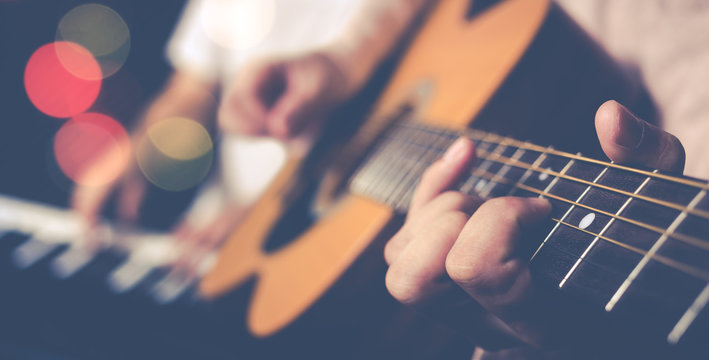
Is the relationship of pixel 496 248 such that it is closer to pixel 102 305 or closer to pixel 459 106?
pixel 459 106

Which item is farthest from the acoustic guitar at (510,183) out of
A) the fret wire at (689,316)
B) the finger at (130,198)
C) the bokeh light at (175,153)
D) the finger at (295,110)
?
the bokeh light at (175,153)

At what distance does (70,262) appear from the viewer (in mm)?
876

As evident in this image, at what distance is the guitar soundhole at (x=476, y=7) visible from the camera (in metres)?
0.74

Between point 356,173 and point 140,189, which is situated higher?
point 356,173

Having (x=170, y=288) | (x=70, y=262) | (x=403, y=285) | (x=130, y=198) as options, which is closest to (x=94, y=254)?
(x=70, y=262)

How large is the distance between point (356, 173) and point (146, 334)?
434 millimetres

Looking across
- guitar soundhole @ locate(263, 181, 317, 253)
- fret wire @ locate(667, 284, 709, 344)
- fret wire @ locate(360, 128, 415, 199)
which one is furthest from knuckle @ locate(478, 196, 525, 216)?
guitar soundhole @ locate(263, 181, 317, 253)

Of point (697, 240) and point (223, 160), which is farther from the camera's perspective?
point (223, 160)

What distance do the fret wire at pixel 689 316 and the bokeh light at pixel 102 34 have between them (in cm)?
183

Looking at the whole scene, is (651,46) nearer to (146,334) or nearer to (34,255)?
(146,334)

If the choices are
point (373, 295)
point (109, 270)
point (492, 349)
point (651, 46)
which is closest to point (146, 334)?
point (109, 270)

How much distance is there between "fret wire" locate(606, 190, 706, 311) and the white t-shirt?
1022mm

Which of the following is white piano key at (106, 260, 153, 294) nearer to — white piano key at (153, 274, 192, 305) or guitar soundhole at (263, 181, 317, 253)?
white piano key at (153, 274, 192, 305)

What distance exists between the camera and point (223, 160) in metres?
1.44
